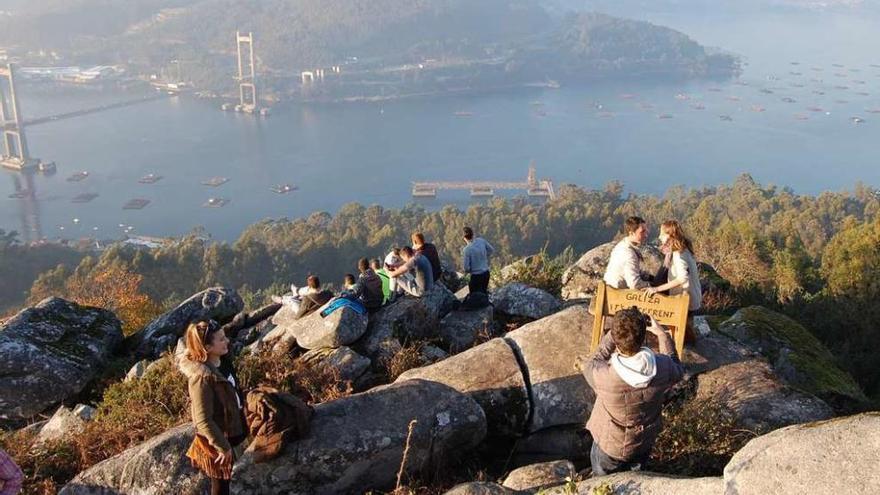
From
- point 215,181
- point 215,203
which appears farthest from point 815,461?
point 215,181

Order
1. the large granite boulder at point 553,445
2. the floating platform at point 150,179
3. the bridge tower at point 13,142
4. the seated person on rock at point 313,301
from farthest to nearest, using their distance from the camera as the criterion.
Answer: the bridge tower at point 13,142
the floating platform at point 150,179
the seated person on rock at point 313,301
the large granite boulder at point 553,445

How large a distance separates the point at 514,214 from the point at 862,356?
1681 inches

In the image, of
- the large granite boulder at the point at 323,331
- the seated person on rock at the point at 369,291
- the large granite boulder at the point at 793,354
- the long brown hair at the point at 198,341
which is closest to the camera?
the long brown hair at the point at 198,341

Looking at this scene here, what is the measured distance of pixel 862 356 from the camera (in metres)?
9.93

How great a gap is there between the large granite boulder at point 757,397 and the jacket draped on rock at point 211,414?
3.27 m

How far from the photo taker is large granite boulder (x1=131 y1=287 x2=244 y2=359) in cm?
811

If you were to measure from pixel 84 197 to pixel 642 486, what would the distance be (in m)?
84.8

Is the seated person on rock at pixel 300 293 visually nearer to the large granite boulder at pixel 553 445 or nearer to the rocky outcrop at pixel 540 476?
the large granite boulder at pixel 553 445

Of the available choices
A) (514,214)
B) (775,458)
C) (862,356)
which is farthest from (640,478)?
(514,214)

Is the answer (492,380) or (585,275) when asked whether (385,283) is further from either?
(492,380)

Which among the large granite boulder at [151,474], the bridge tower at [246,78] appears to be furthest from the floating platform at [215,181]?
the large granite boulder at [151,474]

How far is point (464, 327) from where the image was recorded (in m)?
7.02

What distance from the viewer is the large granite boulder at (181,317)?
811 cm

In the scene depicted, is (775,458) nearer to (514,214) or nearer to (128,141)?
(514,214)
